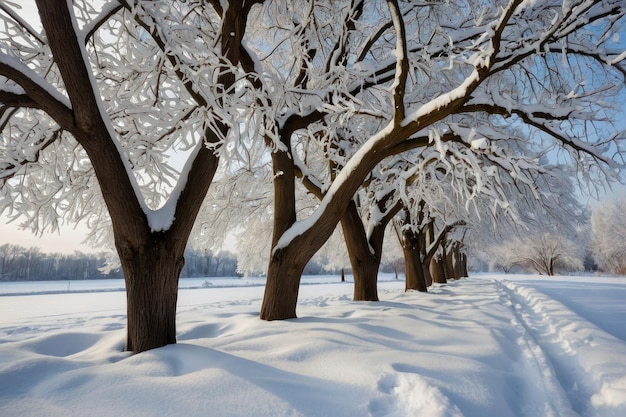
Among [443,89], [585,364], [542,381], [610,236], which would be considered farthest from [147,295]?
[610,236]

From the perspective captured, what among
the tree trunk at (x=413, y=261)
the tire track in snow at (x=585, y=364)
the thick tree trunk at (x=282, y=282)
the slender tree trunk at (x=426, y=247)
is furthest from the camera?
the slender tree trunk at (x=426, y=247)

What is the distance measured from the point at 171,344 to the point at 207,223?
6.40m

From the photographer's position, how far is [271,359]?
10.0ft

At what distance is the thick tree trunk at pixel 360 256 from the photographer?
26.1 feet

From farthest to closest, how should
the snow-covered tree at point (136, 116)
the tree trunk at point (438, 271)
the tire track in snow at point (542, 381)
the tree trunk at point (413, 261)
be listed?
the tree trunk at point (438, 271) < the tree trunk at point (413, 261) < the snow-covered tree at point (136, 116) < the tire track in snow at point (542, 381)

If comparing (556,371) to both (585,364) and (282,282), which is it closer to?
(585,364)

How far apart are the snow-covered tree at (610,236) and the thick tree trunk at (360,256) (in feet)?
145

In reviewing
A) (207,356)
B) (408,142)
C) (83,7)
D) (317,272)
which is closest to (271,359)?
(207,356)

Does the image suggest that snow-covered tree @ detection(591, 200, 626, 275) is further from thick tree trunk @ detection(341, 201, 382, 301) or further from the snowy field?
the snowy field

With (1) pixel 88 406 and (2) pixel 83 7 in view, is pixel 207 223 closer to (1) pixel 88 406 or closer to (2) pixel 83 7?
(2) pixel 83 7

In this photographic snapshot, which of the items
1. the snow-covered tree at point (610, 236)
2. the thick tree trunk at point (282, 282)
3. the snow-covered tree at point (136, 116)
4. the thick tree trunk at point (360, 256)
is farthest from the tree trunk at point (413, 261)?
the snow-covered tree at point (610, 236)

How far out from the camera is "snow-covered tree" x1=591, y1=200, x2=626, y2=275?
40344 mm

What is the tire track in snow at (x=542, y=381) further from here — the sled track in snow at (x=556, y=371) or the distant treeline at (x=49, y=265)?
the distant treeline at (x=49, y=265)

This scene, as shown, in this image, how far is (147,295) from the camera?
140 inches
